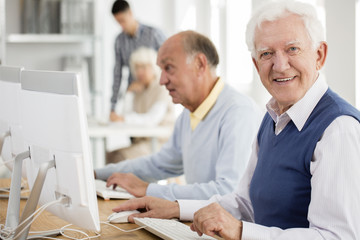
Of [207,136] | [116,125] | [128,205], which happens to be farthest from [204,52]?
[116,125]

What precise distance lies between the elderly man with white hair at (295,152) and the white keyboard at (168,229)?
65mm

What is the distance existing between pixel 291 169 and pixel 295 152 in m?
0.04

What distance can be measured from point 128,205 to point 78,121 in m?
0.55

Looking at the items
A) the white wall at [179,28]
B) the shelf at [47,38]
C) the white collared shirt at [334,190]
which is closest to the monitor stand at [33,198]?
the white collared shirt at [334,190]

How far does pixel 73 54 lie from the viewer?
5480mm

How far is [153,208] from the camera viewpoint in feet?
5.38

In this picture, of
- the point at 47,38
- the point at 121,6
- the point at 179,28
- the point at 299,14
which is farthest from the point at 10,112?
the point at 179,28

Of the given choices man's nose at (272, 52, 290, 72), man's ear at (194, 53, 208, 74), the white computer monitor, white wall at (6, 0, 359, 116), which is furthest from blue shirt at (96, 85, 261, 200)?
white wall at (6, 0, 359, 116)

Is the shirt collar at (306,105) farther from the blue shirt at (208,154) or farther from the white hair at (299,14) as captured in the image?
the blue shirt at (208,154)

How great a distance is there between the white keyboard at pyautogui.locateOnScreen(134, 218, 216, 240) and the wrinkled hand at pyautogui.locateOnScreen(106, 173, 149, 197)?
381mm

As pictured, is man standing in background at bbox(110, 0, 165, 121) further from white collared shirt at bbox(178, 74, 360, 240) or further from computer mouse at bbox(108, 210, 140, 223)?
white collared shirt at bbox(178, 74, 360, 240)

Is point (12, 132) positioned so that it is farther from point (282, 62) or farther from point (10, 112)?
point (282, 62)

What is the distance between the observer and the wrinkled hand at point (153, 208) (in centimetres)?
160

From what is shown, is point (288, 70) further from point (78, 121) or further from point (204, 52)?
point (204, 52)
